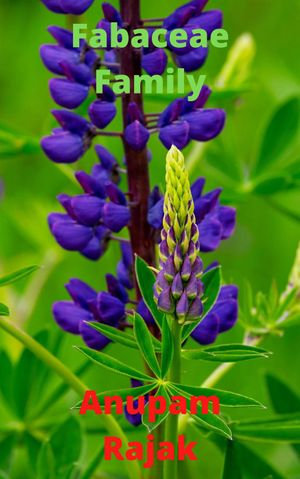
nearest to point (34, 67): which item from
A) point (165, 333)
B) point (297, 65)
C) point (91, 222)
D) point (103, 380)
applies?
point (297, 65)

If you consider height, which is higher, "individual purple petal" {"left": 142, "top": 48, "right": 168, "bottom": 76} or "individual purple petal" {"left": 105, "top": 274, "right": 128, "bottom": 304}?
"individual purple petal" {"left": 142, "top": 48, "right": 168, "bottom": 76}

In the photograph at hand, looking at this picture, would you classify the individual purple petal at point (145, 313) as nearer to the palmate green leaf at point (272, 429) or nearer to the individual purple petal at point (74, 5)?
the palmate green leaf at point (272, 429)

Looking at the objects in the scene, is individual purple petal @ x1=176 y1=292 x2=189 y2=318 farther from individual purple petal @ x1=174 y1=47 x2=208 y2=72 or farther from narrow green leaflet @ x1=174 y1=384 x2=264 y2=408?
individual purple petal @ x1=174 y1=47 x2=208 y2=72

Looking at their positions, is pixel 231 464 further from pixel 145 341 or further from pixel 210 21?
pixel 210 21

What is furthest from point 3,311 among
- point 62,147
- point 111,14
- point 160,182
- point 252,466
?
point 160,182

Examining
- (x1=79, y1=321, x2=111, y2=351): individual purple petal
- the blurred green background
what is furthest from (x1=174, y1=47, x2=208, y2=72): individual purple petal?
the blurred green background

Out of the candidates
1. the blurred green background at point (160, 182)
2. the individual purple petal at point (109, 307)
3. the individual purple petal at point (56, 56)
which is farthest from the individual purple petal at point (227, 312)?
the blurred green background at point (160, 182)
